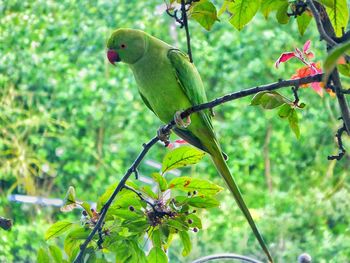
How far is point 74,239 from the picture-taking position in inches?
22.1

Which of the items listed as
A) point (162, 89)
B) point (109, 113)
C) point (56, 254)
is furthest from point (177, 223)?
point (109, 113)

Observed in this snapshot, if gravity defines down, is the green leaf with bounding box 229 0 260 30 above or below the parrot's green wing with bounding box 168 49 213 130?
above

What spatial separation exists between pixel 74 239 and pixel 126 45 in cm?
36

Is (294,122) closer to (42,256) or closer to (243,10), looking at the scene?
(243,10)

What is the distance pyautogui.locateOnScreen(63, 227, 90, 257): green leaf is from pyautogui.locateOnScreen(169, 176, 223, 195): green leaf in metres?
0.08

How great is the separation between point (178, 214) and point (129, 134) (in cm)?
260

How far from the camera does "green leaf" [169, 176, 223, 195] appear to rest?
0.56 metres

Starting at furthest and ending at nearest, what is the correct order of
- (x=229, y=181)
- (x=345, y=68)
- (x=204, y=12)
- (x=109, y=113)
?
(x=109, y=113) → (x=229, y=181) → (x=204, y=12) → (x=345, y=68)

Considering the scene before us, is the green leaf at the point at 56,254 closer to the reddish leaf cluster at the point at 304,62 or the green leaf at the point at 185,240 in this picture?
the green leaf at the point at 185,240

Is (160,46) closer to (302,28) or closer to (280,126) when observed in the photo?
(302,28)

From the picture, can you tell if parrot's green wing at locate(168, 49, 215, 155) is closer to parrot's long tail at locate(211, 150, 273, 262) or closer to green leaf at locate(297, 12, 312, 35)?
parrot's long tail at locate(211, 150, 273, 262)

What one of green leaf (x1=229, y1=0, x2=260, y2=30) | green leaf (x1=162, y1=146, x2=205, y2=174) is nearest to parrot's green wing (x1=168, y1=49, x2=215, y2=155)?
green leaf (x1=162, y1=146, x2=205, y2=174)

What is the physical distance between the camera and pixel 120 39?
842 mm

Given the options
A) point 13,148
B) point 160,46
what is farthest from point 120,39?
point 13,148
